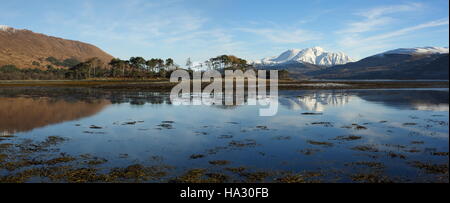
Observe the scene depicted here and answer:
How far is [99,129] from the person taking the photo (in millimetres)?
25250

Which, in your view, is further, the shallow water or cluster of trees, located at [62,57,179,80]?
cluster of trees, located at [62,57,179,80]

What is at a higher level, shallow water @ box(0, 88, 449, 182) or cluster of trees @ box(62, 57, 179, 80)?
cluster of trees @ box(62, 57, 179, 80)

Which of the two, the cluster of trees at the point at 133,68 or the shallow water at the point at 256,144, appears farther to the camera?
the cluster of trees at the point at 133,68

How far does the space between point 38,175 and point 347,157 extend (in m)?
15.8

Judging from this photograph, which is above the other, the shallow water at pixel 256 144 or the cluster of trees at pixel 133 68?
the cluster of trees at pixel 133 68

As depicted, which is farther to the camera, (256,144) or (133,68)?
(133,68)

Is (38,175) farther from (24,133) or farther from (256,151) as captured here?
(24,133)

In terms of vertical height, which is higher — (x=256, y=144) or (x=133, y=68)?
(x=133, y=68)
